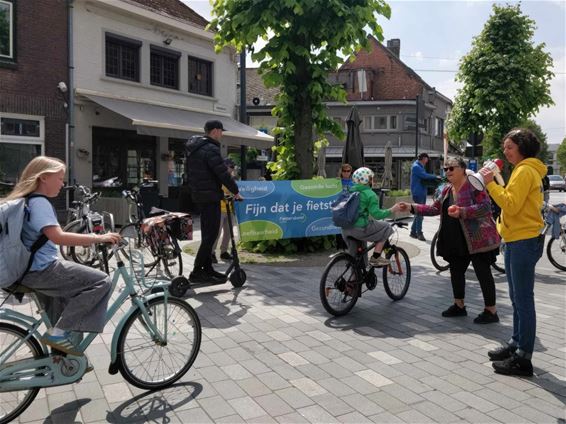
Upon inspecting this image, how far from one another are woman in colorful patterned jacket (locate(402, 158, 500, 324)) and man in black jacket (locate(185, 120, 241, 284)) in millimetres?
2520

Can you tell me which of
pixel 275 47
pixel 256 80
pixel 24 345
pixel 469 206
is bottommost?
pixel 24 345

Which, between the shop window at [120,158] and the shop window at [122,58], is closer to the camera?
the shop window at [120,158]

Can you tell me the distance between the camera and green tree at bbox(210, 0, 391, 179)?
29.8 ft

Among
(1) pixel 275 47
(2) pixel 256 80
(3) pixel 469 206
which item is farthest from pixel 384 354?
(2) pixel 256 80

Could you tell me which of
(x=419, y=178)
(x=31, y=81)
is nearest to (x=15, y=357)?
(x=419, y=178)

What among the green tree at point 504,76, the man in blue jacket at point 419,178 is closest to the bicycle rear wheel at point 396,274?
the man in blue jacket at point 419,178

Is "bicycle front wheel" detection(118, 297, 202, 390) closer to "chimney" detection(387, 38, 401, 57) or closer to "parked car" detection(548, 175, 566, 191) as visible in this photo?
"chimney" detection(387, 38, 401, 57)

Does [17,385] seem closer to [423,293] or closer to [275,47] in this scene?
[423,293]

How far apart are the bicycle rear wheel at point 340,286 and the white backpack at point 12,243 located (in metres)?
3.25

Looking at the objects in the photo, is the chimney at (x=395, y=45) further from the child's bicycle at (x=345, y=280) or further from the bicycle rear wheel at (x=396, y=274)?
the child's bicycle at (x=345, y=280)

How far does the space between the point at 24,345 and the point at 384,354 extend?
2918mm

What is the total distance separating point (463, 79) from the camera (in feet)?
51.2

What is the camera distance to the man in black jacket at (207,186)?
6.73 meters

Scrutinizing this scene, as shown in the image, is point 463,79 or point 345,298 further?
point 463,79
